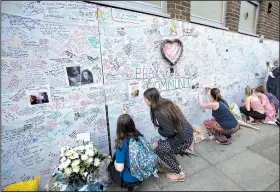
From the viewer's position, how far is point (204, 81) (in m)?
3.41

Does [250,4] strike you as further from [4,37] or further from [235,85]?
[4,37]

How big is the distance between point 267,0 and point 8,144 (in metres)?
6.86

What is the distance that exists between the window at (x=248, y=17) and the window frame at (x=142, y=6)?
2.60 metres

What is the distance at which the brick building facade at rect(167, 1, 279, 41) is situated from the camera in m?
2.77

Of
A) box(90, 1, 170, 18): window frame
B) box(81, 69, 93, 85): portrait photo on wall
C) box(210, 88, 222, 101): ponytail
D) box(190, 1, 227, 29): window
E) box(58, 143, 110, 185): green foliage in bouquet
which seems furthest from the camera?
box(190, 1, 227, 29): window

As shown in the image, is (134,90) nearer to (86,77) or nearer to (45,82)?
(86,77)

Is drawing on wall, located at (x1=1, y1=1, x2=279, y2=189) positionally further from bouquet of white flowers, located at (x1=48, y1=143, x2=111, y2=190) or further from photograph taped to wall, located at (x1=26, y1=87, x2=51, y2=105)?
bouquet of white flowers, located at (x1=48, y1=143, x2=111, y2=190)

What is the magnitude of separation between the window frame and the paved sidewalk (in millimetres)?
2446

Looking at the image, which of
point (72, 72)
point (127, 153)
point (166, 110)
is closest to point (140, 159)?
point (127, 153)

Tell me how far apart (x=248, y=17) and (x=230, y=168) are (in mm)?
4340

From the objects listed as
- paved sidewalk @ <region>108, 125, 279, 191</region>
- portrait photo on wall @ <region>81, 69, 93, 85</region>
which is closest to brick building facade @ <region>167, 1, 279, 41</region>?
portrait photo on wall @ <region>81, 69, 93, 85</region>

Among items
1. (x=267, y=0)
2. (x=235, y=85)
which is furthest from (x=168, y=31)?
(x=267, y=0)

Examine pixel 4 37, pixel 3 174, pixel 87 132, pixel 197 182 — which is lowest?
pixel 197 182

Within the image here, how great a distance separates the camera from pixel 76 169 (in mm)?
1642
